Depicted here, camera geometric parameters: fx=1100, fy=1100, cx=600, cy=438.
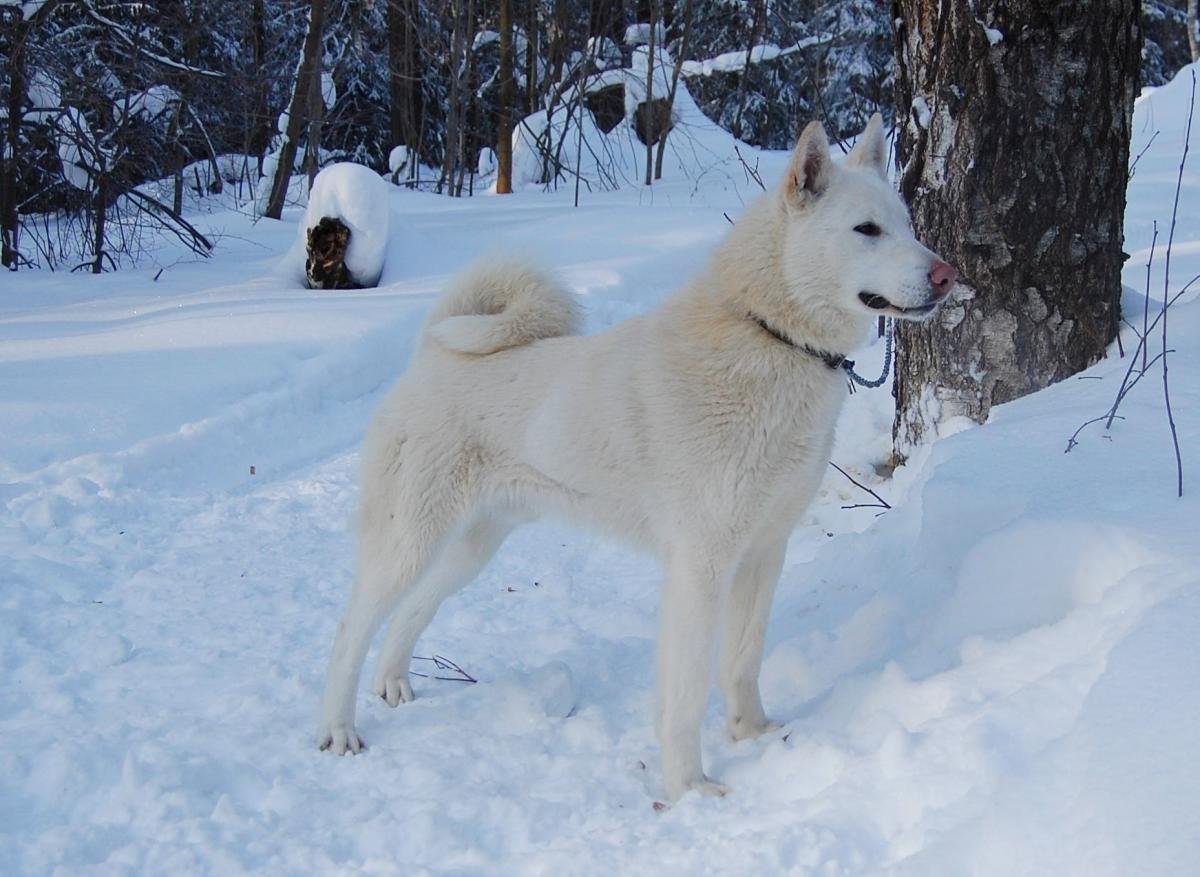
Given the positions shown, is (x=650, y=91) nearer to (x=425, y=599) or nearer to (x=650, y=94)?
(x=650, y=94)

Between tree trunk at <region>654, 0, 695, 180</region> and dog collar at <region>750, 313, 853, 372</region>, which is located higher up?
tree trunk at <region>654, 0, 695, 180</region>

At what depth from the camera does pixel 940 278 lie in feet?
8.61

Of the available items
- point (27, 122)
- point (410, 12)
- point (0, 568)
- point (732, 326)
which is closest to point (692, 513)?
point (732, 326)

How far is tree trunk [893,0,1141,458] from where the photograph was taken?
382 cm

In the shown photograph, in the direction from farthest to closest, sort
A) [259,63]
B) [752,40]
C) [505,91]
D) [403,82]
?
1. [403,82]
2. [259,63]
3. [752,40]
4. [505,91]

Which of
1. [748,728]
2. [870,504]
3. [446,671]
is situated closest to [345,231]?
[870,504]

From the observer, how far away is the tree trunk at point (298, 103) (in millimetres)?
12180

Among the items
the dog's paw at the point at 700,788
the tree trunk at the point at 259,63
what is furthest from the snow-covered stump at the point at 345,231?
the dog's paw at the point at 700,788

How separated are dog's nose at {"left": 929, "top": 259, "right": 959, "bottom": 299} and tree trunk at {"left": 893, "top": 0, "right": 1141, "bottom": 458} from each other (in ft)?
4.77

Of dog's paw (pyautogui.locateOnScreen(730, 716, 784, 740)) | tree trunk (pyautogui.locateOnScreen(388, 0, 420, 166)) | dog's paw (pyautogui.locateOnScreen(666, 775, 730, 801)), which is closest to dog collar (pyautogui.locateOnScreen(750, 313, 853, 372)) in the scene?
dog's paw (pyautogui.locateOnScreen(730, 716, 784, 740))

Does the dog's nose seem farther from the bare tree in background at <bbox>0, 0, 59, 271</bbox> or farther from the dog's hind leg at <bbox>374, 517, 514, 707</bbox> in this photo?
the bare tree in background at <bbox>0, 0, 59, 271</bbox>

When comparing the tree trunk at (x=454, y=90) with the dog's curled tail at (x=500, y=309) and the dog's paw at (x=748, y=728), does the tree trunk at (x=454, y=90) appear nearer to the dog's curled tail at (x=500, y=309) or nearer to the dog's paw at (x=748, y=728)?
the dog's curled tail at (x=500, y=309)

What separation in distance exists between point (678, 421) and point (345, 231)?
273 inches

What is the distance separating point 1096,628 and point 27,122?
390 inches
